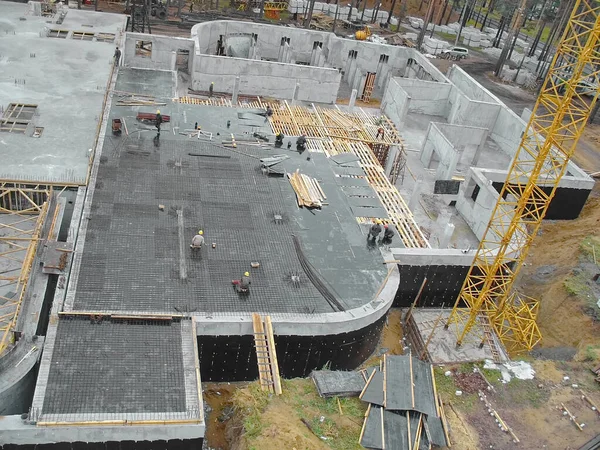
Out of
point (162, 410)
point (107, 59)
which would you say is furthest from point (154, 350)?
point (107, 59)

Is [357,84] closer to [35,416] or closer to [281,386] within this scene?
[281,386]

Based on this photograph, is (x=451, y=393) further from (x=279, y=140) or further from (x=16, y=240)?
(x=16, y=240)

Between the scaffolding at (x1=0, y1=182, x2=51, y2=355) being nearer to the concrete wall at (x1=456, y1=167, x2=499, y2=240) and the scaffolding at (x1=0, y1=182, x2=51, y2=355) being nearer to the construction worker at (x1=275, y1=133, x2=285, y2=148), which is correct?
the construction worker at (x1=275, y1=133, x2=285, y2=148)

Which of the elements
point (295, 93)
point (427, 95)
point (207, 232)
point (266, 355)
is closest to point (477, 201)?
point (207, 232)

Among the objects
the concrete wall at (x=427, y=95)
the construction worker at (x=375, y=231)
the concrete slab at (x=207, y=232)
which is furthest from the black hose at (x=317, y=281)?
the concrete wall at (x=427, y=95)

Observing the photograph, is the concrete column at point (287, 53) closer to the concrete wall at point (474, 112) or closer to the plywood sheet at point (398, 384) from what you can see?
the concrete wall at point (474, 112)

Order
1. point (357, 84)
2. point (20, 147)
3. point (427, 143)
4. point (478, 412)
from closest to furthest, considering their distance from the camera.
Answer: point (478, 412)
point (20, 147)
point (427, 143)
point (357, 84)
